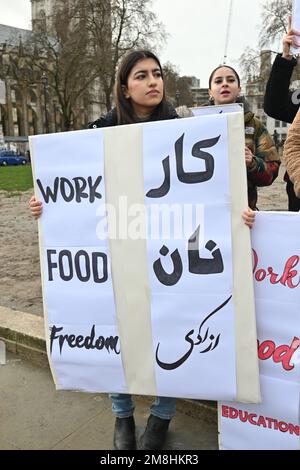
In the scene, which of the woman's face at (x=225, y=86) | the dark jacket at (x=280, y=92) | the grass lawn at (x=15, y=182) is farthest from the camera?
the grass lawn at (x=15, y=182)

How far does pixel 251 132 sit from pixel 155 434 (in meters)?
1.68

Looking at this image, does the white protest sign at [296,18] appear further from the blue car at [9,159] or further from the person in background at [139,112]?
the blue car at [9,159]

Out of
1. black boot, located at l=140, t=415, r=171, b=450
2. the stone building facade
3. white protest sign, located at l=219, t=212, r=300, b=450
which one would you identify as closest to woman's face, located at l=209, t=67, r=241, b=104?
white protest sign, located at l=219, t=212, r=300, b=450

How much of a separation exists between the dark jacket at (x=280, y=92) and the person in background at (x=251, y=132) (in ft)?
0.40

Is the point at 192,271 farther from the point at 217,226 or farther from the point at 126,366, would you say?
the point at 126,366

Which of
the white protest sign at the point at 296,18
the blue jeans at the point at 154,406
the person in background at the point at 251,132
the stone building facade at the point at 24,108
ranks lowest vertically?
the blue jeans at the point at 154,406

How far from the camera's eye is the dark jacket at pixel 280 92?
8.00ft

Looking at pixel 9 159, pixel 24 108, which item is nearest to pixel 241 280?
pixel 9 159

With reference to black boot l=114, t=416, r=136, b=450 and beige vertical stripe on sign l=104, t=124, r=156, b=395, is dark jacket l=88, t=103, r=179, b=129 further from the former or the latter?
black boot l=114, t=416, r=136, b=450

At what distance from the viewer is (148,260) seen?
209 centimetres

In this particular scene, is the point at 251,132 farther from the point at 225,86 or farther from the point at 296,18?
the point at 296,18

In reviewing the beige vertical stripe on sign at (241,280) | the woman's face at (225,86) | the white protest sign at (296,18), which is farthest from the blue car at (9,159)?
the beige vertical stripe on sign at (241,280)

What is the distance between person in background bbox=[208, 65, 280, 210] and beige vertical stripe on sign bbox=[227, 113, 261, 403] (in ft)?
2.26
